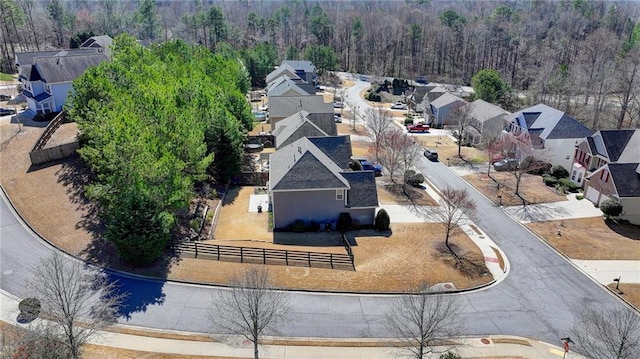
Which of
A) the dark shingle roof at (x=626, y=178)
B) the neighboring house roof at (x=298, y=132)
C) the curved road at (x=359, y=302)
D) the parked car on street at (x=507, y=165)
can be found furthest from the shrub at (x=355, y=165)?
the dark shingle roof at (x=626, y=178)

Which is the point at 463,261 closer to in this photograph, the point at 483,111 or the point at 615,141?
the point at 615,141

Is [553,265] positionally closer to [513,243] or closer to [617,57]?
[513,243]

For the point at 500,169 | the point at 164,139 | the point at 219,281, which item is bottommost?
the point at 500,169

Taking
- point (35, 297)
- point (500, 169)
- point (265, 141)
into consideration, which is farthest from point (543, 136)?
point (35, 297)

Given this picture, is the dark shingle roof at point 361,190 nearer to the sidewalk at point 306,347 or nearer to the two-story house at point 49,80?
the sidewalk at point 306,347

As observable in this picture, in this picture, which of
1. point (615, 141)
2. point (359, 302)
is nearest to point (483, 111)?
point (615, 141)

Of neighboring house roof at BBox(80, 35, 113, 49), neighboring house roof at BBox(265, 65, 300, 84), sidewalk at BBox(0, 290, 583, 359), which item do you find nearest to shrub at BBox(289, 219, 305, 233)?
sidewalk at BBox(0, 290, 583, 359)
